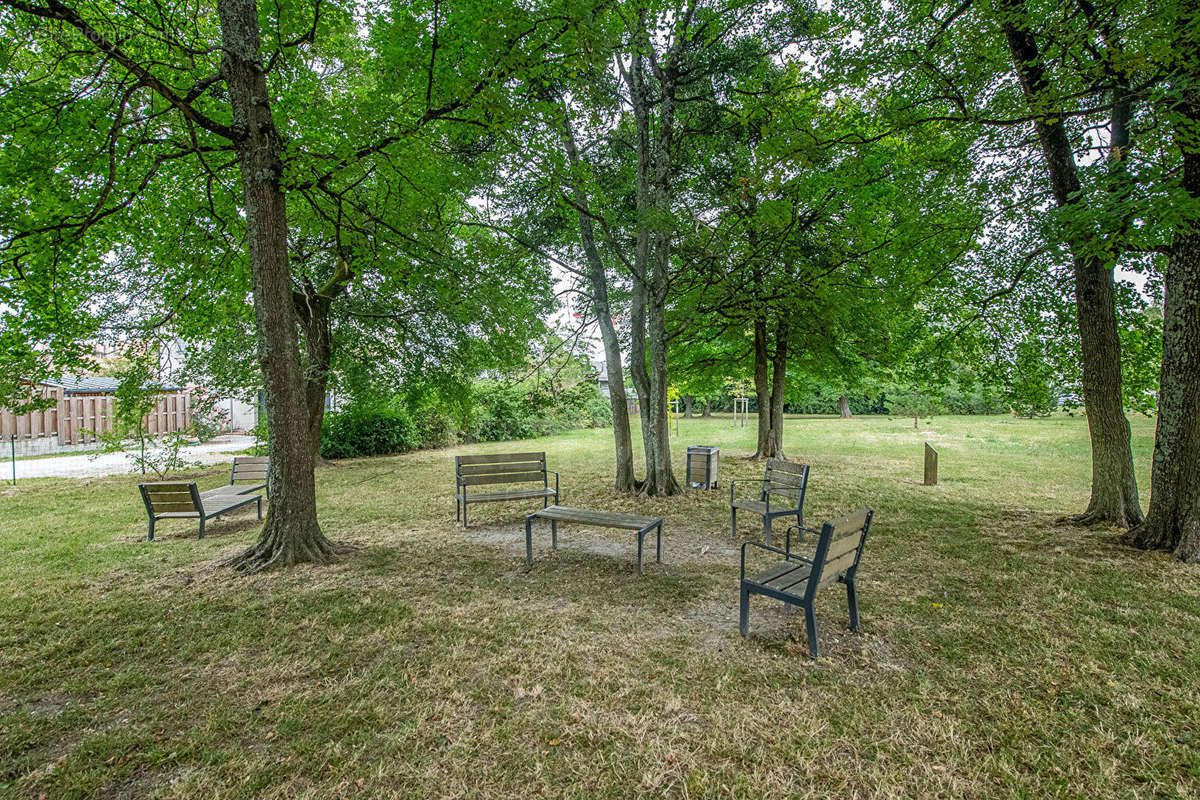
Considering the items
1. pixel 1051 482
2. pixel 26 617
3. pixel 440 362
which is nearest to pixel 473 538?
pixel 26 617

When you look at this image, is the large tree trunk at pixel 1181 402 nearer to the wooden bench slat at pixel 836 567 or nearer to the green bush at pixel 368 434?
the wooden bench slat at pixel 836 567

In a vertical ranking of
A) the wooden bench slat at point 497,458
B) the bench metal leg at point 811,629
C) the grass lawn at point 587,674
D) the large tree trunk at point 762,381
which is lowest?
the grass lawn at point 587,674

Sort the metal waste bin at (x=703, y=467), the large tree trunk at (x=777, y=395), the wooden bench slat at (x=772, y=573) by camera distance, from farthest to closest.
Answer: the large tree trunk at (x=777, y=395) → the metal waste bin at (x=703, y=467) → the wooden bench slat at (x=772, y=573)

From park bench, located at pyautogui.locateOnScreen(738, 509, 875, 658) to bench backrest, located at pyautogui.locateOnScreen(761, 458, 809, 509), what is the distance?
2.25 meters

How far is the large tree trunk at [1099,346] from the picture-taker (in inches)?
259

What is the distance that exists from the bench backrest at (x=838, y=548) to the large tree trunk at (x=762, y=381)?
973cm

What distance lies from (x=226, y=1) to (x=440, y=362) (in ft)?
29.2

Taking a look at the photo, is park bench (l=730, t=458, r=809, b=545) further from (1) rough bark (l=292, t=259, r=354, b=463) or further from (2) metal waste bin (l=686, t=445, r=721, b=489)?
(1) rough bark (l=292, t=259, r=354, b=463)

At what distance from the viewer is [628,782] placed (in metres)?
2.47

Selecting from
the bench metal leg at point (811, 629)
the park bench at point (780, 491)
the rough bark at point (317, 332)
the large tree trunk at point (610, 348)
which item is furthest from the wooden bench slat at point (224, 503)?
the bench metal leg at point (811, 629)

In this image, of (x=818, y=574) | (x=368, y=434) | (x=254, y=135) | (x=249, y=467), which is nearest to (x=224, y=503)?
Answer: (x=249, y=467)

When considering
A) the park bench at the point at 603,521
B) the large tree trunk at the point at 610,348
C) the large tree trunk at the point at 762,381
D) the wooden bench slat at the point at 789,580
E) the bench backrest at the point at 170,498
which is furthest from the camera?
the large tree trunk at the point at 762,381

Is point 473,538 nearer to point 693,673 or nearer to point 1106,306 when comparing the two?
point 693,673

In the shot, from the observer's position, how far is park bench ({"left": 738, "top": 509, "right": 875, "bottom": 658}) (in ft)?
11.6
